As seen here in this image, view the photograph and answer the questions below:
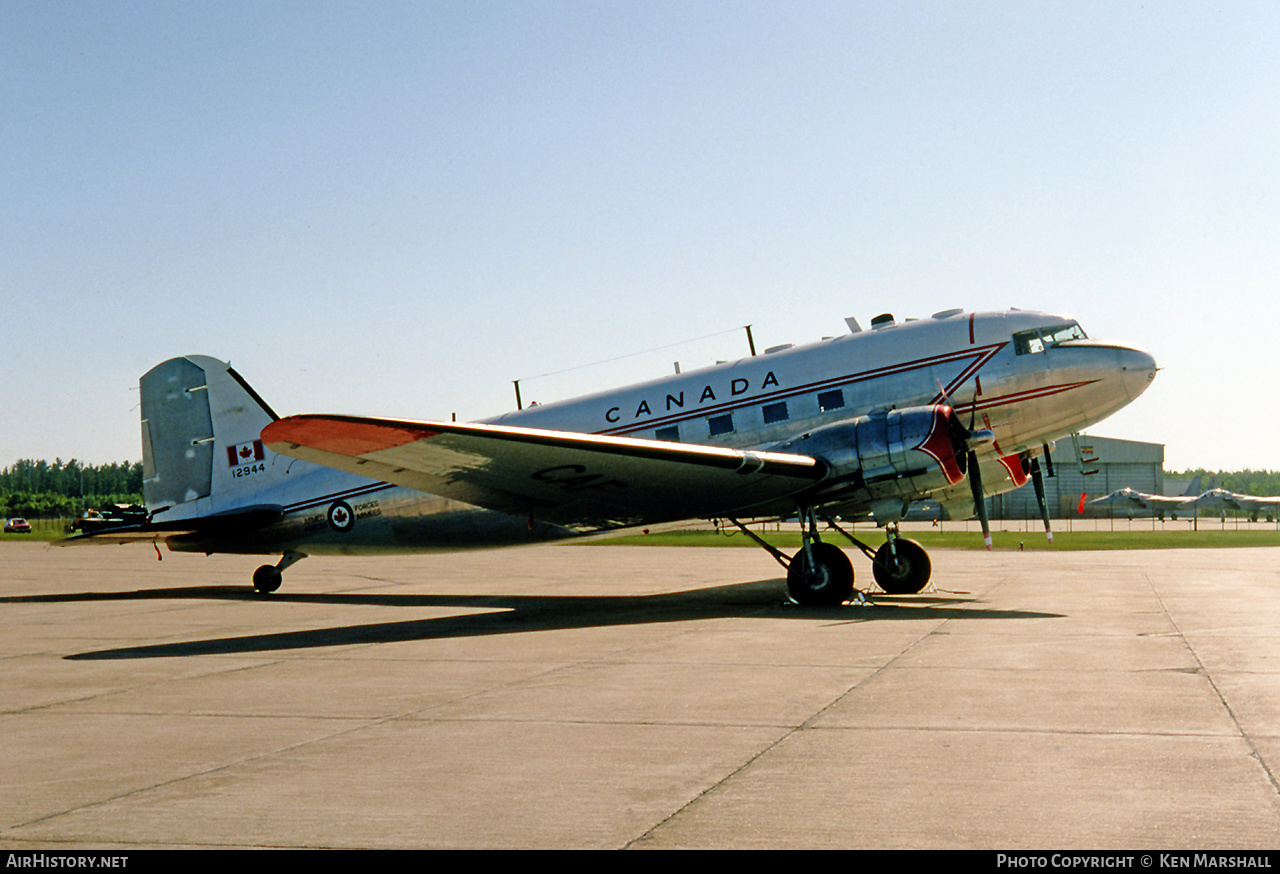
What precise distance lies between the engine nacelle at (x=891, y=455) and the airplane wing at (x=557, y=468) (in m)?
0.38

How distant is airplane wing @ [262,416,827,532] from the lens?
12750 millimetres

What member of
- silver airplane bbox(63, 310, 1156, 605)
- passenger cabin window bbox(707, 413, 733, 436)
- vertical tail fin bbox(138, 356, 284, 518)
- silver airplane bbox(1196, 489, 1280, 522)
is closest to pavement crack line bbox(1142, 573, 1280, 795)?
silver airplane bbox(63, 310, 1156, 605)

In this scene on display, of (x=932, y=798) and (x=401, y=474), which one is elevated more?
(x=401, y=474)

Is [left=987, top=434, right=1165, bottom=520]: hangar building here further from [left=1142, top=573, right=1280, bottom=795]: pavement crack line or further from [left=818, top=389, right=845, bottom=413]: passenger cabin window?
[left=1142, top=573, right=1280, bottom=795]: pavement crack line

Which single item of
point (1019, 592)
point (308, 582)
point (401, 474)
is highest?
point (401, 474)

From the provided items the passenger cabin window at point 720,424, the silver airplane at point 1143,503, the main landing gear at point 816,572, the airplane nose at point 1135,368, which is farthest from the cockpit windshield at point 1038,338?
the silver airplane at point 1143,503

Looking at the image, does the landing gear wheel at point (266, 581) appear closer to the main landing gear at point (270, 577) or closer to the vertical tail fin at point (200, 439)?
the main landing gear at point (270, 577)

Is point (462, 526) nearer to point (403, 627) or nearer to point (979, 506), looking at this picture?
point (403, 627)

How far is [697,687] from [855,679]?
1330mm

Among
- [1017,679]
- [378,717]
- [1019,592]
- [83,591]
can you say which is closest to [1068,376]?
[1019,592]

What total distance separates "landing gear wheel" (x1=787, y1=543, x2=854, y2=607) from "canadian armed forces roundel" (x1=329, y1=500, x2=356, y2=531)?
8.27 meters

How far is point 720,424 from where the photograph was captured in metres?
17.4

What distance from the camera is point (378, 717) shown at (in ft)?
23.3

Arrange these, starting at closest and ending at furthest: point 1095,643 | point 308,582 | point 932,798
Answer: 1. point 932,798
2. point 1095,643
3. point 308,582
